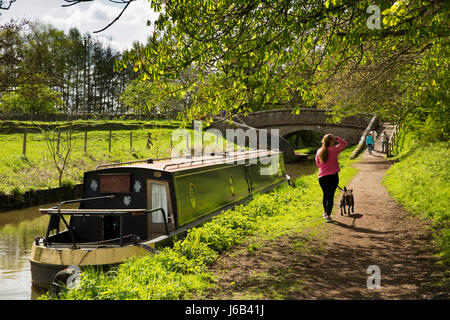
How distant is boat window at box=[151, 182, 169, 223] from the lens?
704 cm

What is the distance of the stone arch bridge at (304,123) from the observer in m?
32.5

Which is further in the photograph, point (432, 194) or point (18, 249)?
point (18, 249)

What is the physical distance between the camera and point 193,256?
544cm

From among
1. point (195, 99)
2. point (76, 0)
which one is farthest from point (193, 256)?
point (76, 0)

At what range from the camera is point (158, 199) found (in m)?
7.12

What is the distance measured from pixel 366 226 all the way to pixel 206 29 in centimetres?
429

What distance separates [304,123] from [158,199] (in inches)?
1126

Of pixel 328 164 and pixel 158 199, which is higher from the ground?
pixel 328 164

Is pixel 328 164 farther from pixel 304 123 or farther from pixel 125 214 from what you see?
pixel 304 123

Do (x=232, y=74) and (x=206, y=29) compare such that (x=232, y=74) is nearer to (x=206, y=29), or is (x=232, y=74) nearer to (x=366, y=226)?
(x=206, y=29)

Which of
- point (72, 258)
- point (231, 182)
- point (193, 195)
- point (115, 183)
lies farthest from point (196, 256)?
point (231, 182)

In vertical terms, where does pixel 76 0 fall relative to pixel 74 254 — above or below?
above

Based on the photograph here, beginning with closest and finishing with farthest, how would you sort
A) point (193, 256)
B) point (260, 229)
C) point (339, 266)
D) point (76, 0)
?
point (76, 0) < point (339, 266) < point (193, 256) < point (260, 229)

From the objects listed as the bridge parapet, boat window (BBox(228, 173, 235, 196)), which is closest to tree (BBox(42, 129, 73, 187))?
boat window (BBox(228, 173, 235, 196))
